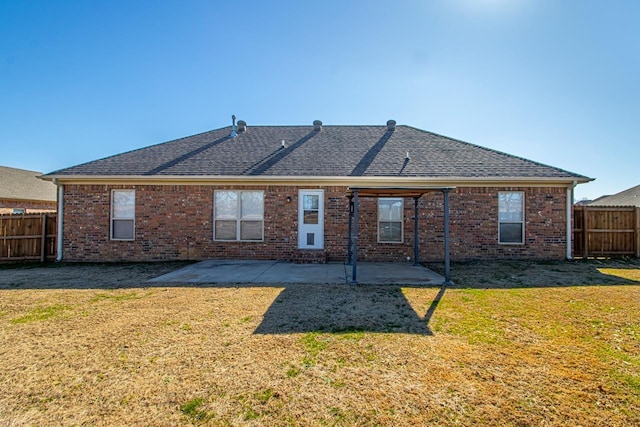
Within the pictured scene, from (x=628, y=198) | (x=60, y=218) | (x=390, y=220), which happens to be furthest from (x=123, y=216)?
(x=628, y=198)

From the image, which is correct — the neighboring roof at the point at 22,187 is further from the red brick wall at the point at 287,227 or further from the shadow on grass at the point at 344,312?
the shadow on grass at the point at 344,312

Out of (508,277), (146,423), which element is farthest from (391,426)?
(508,277)

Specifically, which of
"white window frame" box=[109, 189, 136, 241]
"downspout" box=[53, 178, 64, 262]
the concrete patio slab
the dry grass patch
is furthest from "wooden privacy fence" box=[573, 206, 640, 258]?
"downspout" box=[53, 178, 64, 262]

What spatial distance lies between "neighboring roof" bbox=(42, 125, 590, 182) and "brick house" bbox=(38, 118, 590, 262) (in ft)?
0.25

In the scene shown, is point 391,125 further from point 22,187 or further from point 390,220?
point 22,187

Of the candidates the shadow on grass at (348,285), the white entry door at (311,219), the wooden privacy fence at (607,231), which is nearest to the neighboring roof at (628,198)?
the wooden privacy fence at (607,231)

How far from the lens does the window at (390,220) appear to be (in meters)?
10.3

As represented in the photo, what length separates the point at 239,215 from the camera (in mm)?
10500

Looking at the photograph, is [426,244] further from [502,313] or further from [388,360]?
[388,360]

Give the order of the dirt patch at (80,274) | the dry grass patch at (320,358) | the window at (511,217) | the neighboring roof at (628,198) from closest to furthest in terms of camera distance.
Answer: the dry grass patch at (320,358) → the dirt patch at (80,274) → the window at (511,217) → the neighboring roof at (628,198)

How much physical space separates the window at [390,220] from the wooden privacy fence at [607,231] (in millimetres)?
6225

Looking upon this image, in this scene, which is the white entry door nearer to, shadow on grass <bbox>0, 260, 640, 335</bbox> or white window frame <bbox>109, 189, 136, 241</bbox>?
shadow on grass <bbox>0, 260, 640, 335</bbox>

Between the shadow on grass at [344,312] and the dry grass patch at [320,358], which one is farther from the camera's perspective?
the shadow on grass at [344,312]

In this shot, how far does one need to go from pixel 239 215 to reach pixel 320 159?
354 cm
